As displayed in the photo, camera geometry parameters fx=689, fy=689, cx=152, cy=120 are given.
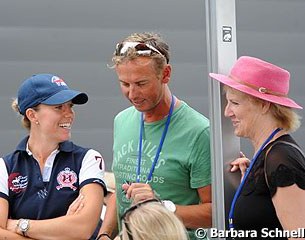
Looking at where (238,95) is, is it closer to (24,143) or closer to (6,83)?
(24,143)

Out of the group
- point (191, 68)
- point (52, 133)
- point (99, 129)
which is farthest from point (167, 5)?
Answer: point (52, 133)

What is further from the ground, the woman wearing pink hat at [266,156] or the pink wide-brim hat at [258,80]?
the pink wide-brim hat at [258,80]

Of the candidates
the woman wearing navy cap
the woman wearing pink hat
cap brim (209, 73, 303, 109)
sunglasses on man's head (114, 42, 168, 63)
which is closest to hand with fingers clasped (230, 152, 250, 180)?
the woman wearing pink hat

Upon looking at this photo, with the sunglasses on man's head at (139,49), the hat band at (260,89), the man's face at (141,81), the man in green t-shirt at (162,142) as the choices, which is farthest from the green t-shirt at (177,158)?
the hat band at (260,89)

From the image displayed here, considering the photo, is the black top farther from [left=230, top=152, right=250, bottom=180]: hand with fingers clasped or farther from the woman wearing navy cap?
the woman wearing navy cap

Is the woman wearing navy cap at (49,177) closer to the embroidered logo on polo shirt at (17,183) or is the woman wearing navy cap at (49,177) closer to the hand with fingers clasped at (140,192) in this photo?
the embroidered logo on polo shirt at (17,183)

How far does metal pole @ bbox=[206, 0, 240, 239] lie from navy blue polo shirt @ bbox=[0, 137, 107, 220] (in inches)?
25.0

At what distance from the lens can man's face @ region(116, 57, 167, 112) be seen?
253cm

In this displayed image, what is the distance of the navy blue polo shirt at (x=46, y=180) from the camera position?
2.67 m

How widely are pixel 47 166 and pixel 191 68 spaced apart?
150 cm

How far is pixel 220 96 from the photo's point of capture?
2318 millimetres

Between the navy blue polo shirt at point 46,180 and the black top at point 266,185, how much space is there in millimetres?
765

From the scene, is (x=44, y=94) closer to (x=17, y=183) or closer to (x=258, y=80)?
(x=17, y=183)

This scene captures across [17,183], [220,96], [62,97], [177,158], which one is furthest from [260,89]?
[17,183]
